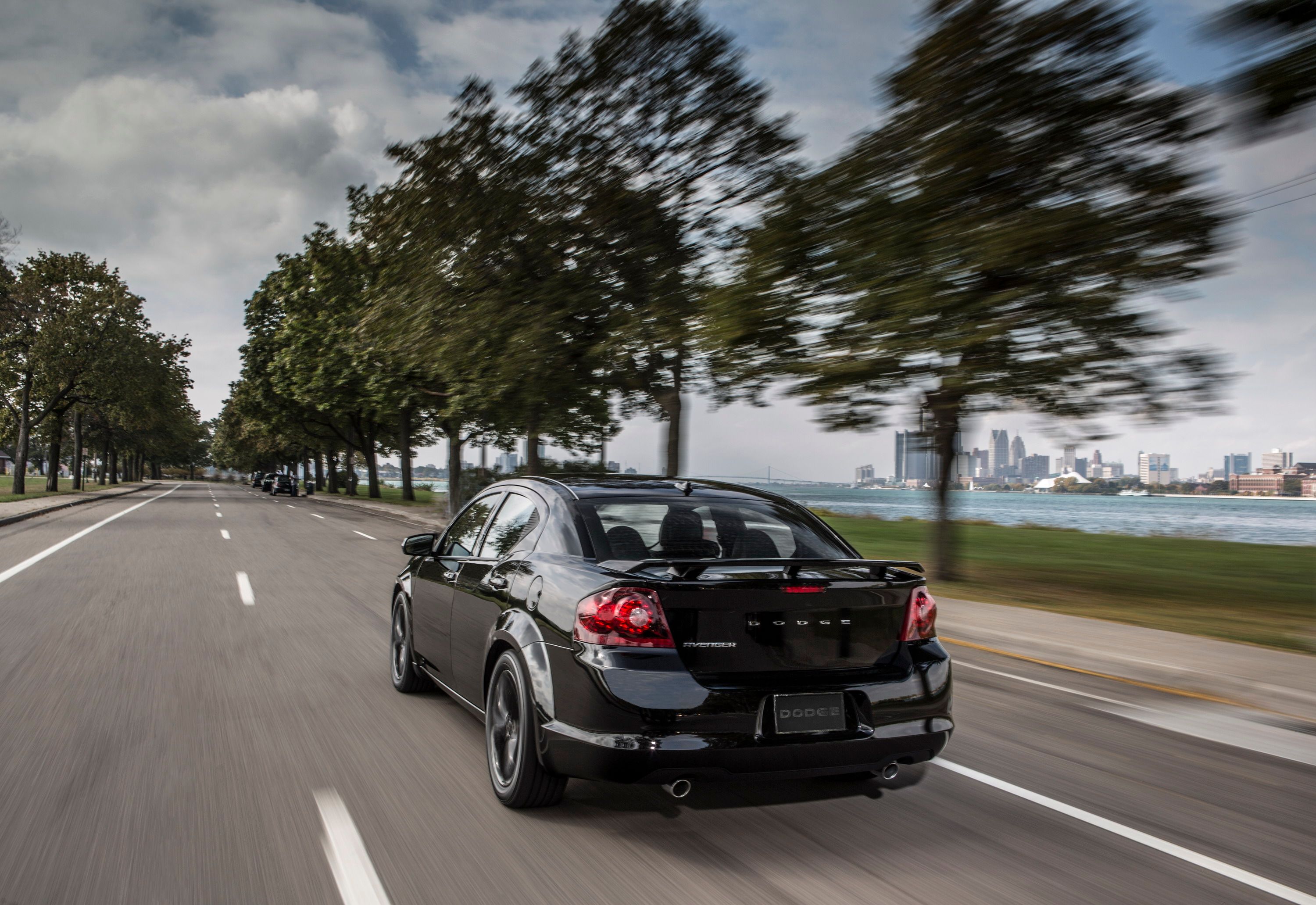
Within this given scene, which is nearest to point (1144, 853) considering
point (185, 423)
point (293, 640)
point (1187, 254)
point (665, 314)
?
point (293, 640)

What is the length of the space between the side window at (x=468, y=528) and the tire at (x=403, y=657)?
71 cm

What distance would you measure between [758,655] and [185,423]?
293 feet

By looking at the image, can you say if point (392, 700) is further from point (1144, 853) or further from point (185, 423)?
point (185, 423)

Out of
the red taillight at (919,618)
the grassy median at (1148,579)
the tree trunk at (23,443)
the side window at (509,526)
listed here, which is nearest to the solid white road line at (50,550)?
the side window at (509,526)

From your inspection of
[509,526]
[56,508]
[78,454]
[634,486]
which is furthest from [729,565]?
[78,454]

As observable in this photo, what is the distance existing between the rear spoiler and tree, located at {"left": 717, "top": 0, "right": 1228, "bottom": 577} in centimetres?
739

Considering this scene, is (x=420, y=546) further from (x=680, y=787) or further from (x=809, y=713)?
A: (x=809, y=713)

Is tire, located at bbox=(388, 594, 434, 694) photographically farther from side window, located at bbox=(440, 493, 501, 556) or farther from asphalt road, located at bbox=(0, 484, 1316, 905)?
side window, located at bbox=(440, 493, 501, 556)

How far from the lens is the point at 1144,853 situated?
12.0 feet

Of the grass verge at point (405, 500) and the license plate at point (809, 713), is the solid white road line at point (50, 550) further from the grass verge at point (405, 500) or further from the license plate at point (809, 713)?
the grass verge at point (405, 500)

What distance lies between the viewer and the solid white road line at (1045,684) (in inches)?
257

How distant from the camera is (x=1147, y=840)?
12.5 ft

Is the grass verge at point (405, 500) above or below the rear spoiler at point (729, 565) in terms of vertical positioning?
below

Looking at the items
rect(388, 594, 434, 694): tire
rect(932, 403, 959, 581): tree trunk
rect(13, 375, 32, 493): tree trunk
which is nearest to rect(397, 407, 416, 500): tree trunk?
rect(13, 375, 32, 493): tree trunk
